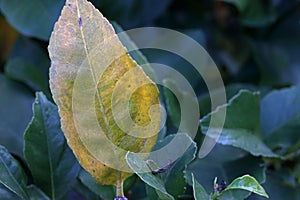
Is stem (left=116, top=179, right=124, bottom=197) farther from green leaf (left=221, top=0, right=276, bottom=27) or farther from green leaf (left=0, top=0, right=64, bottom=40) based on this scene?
green leaf (left=221, top=0, right=276, bottom=27)

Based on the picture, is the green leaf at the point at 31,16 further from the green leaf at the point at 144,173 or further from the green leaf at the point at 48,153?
the green leaf at the point at 144,173

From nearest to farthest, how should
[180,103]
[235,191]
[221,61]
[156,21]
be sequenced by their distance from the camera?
[235,191] → [180,103] → [156,21] → [221,61]

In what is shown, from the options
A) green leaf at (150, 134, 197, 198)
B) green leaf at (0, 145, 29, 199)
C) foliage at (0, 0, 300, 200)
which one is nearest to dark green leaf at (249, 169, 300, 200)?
foliage at (0, 0, 300, 200)

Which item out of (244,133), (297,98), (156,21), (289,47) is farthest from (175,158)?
(289,47)

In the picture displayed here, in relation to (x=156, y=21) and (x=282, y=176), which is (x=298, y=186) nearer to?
(x=282, y=176)

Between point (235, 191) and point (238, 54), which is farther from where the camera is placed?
point (238, 54)

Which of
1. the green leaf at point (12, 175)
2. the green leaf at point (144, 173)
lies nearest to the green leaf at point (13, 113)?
the green leaf at point (12, 175)

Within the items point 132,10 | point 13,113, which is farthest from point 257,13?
point 13,113
